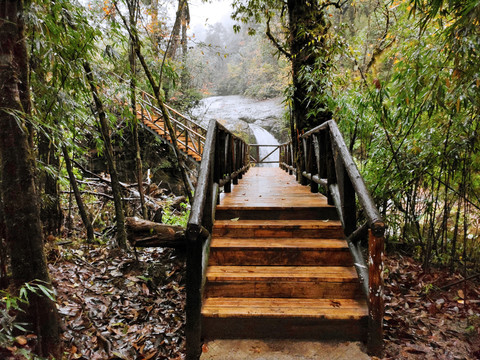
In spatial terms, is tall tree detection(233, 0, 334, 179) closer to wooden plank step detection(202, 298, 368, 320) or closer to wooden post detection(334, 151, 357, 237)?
wooden post detection(334, 151, 357, 237)

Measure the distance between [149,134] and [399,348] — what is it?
11908 millimetres

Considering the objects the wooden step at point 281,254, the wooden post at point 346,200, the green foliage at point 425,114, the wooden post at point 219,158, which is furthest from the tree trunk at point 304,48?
the wooden step at point 281,254

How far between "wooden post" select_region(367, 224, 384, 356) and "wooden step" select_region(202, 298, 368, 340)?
3.5 inches

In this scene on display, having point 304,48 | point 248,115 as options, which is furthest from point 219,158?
point 248,115

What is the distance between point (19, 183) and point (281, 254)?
2.37 meters

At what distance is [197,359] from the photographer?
237cm

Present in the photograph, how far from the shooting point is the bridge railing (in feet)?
7.64

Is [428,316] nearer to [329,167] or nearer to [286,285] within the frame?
[286,285]

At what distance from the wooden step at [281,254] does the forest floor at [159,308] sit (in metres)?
0.79

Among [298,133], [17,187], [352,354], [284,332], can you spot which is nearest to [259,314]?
[284,332]

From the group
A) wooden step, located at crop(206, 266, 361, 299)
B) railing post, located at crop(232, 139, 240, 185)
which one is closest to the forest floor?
wooden step, located at crop(206, 266, 361, 299)

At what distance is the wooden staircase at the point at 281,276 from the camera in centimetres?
244

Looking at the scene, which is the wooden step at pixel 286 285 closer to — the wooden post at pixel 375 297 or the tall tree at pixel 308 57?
the wooden post at pixel 375 297

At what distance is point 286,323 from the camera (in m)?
2.44
